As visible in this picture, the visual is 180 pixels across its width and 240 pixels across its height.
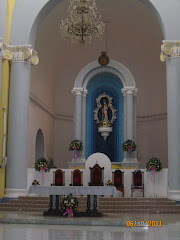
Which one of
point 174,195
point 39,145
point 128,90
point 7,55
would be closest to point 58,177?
point 174,195

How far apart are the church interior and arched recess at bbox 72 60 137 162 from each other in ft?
0.14

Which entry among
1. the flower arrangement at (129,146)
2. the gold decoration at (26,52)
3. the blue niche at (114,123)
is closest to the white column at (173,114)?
the gold decoration at (26,52)

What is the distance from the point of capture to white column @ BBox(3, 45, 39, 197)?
11141 mm

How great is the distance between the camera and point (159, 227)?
22.7 feet

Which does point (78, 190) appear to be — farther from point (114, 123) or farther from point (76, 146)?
point (114, 123)

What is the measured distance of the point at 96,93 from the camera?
687 inches

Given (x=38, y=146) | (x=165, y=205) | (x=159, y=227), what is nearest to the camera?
(x=159, y=227)

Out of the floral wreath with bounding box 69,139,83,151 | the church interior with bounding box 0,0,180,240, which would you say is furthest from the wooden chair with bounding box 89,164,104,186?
the floral wreath with bounding box 69,139,83,151

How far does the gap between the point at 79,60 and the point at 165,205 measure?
11070 millimetres

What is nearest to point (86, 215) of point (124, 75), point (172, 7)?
point (172, 7)

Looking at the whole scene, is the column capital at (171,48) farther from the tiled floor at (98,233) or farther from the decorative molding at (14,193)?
the decorative molding at (14,193)

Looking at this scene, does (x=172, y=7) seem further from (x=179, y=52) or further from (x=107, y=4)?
(x=107, y=4)

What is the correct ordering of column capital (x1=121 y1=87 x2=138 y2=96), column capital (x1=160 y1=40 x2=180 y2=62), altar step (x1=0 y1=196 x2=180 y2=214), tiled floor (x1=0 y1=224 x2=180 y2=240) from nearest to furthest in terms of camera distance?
tiled floor (x1=0 y1=224 x2=180 y2=240) < altar step (x1=0 y1=196 x2=180 y2=214) < column capital (x1=160 y1=40 x2=180 y2=62) < column capital (x1=121 y1=87 x2=138 y2=96)

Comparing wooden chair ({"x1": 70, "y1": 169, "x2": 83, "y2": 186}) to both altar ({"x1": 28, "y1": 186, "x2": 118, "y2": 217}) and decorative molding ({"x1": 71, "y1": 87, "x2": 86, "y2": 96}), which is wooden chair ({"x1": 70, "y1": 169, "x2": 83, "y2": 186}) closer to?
altar ({"x1": 28, "y1": 186, "x2": 118, "y2": 217})
